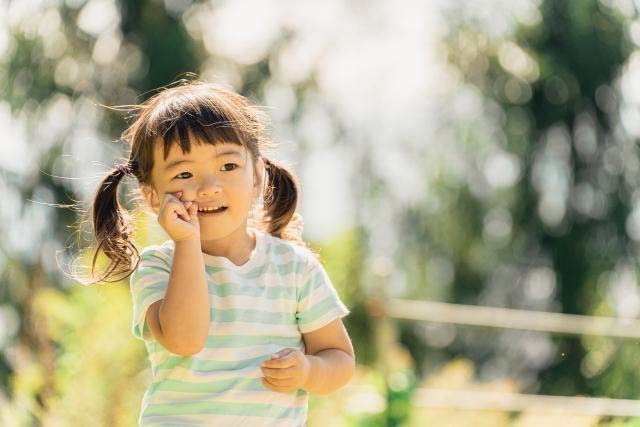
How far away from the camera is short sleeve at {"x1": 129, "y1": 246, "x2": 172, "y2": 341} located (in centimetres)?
155

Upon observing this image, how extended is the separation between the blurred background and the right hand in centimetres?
215

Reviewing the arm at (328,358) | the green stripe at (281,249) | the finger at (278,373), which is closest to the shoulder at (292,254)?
the green stripe at (281,249)

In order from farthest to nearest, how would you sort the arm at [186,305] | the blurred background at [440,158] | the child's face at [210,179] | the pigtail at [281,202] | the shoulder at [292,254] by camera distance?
the blurred background at [440,158]
the pigtail at [281,202]
the shoulder at [292,254]
the child's face at [210,179]
the arm at [186,305]

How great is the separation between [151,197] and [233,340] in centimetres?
28

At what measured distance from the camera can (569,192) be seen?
721 centimetres

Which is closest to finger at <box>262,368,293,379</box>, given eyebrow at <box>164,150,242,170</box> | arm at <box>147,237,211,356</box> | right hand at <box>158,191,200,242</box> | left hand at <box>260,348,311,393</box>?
left hand at <box>260,348,311,393</box>

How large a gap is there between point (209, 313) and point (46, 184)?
414 centimetres

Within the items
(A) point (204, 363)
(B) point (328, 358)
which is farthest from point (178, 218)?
(B) point (328, 358)

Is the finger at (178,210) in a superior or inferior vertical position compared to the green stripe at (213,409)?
superior

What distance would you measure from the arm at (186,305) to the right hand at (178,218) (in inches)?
0.6

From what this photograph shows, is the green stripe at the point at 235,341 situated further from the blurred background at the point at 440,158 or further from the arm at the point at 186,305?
the blurred background at the point at 440,158

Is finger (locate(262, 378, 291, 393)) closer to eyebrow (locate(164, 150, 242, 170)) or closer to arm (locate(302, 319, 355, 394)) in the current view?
arm (locate(302, 319, 355, 394))

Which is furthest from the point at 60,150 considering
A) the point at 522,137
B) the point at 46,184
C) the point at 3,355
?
the point at 522,137

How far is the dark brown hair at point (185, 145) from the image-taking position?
1577 mm
